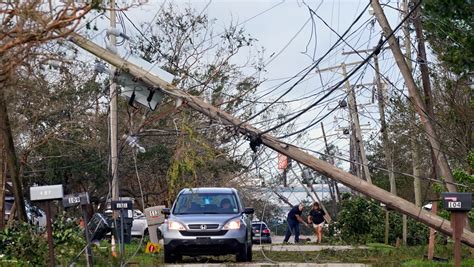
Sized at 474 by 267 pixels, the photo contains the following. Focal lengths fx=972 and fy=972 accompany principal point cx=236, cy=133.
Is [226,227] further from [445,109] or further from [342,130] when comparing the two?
[342,130]

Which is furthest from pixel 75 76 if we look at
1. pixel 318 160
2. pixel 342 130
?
pixel 342 130

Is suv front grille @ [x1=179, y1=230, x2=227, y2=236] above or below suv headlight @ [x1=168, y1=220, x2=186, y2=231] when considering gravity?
below

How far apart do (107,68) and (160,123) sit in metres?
12.9

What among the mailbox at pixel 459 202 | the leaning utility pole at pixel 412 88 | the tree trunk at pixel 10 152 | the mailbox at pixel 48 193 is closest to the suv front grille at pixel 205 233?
the tree trunk at pixel 10 152

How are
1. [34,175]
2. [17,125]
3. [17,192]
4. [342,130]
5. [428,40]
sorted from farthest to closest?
[342,130], [34,175], [17,125], [428,40], [17,192]

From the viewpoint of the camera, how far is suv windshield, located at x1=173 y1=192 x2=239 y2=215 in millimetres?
21594

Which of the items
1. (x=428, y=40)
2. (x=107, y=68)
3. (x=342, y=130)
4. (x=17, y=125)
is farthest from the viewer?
(x=342, y=130)

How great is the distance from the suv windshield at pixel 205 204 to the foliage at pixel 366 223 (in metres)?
11.0

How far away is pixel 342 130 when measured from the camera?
55.6 m

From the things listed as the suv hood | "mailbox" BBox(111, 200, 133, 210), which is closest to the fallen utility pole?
"mailbox" BBox(111, 200, 133, 210)

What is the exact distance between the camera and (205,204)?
2178 cm

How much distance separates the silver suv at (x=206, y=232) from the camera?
20594 mm

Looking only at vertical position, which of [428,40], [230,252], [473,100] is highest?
[428,40]

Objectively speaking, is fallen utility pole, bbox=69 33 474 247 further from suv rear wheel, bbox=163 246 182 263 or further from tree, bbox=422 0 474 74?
suv rear wheel, bbox=163 246 182 263
